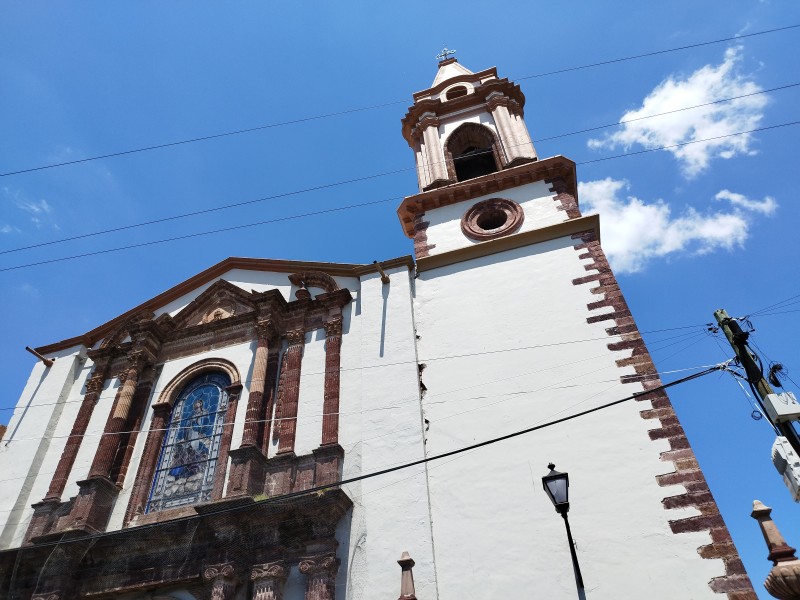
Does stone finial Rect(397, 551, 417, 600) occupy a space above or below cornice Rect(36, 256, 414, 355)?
below

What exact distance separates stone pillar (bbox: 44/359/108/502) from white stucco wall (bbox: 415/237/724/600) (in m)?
7.90

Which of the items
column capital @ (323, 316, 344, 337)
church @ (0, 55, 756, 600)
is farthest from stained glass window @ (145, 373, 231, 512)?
column capital @ (323, 316, 344, 337)

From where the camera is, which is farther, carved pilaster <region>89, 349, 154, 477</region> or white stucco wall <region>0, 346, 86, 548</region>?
white stucco wall <region>0, 346, 86, 548</region>

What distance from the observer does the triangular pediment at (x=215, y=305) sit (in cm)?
1454

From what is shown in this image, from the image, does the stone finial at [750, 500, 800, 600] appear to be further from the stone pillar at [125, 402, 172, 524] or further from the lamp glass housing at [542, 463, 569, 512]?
the stone pillar at [125, 402, 172, 524]

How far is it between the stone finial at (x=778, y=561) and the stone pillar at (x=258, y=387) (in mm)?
8086

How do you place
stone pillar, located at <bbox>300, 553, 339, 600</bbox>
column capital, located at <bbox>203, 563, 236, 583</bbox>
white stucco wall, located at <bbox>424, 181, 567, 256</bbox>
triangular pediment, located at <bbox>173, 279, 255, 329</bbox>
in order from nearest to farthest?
1. stone pillar, located at <bbox>300, 553, 339, 600</bbox>
2. column capital, located at <bbox>203, 563, 236, 583</bbox>
3. white stucco wall, located at <bbox>424, 181, 567, 256</bbox>
4. triangular pediment, located at <bbox>173, 279, 255, 329</bbox>

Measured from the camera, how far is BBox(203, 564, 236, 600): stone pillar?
9078 mm

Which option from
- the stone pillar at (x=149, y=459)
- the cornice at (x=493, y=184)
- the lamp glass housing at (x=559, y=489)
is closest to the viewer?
the lamp glass housing at (x=559, y=489)

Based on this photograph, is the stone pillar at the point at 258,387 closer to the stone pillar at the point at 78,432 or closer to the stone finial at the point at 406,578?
the stone finial at the point at 406,578

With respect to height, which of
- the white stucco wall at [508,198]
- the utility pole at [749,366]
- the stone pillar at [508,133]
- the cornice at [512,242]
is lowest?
the utility pole at [749,366]

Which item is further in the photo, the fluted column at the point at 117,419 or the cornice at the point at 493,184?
the cornice at the point at 493,184

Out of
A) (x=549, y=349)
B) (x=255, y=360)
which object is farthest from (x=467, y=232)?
(x=255, y=360)

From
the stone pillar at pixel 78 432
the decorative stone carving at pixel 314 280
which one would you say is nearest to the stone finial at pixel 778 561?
the decorative stone carving at pixel 314 280
